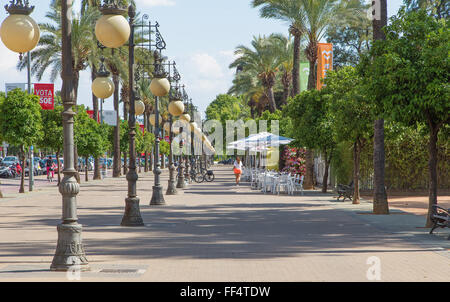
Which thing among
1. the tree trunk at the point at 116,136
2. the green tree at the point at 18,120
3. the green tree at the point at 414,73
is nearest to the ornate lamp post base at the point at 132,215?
the green tree at the point at 414,73

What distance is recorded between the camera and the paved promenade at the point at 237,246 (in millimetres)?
8758

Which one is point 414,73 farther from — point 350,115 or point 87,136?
point 87,136

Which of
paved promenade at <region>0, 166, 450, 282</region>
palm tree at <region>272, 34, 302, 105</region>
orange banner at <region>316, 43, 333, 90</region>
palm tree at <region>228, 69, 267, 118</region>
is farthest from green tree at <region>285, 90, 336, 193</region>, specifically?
palm tree at <region>228, 69, 267, 118</region>

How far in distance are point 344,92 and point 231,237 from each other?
10760 millimetres

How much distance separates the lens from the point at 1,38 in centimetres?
862

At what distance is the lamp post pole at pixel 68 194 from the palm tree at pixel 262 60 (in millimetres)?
39786

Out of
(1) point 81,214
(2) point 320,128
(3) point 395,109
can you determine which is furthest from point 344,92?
(1) point 81,214

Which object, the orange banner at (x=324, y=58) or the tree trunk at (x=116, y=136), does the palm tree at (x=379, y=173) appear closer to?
the orange banner at (x=324, y=58)

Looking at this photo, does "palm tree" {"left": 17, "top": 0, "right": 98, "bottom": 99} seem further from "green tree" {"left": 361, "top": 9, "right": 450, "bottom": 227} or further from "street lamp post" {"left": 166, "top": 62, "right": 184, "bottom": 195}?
"green tree" {"left": 361, "top": 9, "right": 450, "bottom": 227}

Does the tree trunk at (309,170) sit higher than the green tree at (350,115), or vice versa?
the green tree at (350,115)

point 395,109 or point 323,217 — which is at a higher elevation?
point 395,109

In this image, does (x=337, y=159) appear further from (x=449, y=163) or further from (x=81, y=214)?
(x=81, y=214)

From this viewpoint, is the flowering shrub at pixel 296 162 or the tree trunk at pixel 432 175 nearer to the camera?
the tree trunk at pixel 432 175

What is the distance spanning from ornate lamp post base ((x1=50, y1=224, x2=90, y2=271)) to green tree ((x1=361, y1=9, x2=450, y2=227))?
308 inches
